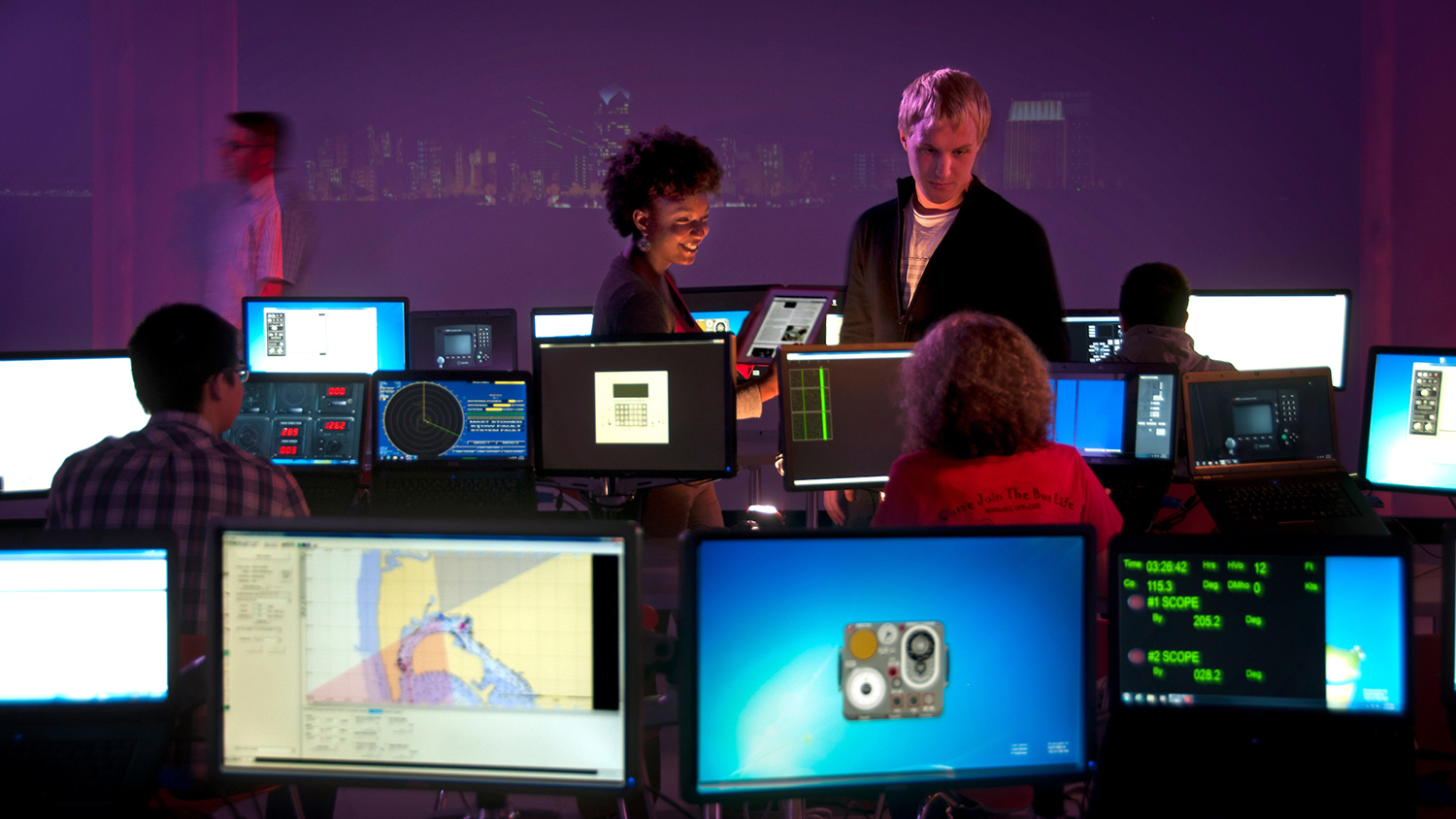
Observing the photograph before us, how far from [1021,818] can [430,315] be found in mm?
3391

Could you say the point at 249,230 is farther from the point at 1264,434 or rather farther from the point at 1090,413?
the point at 1264,434

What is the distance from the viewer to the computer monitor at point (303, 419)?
104 inches

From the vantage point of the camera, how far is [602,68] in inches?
203

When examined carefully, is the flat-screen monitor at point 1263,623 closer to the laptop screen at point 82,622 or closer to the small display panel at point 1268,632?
the small display panel at point 1268,632

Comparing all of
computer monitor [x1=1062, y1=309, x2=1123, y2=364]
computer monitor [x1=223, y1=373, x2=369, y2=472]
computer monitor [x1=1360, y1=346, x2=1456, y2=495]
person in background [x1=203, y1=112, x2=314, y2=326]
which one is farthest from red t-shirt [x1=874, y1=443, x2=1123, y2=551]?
person in background [x1=203, y1=112, x2=314, y2=326]

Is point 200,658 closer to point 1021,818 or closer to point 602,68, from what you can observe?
point 1021,818

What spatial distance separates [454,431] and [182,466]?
0.91 m

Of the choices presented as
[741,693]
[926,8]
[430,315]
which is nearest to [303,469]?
[430,315]

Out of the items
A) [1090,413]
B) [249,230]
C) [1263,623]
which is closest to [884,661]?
[1263,623]

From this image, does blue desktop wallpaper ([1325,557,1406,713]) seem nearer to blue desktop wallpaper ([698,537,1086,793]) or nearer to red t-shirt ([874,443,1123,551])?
blue desktop wallpaper ([698,537,1086,793])

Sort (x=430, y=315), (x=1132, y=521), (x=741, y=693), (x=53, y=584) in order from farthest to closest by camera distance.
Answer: (x=430, y=315), (x=1132, y=521), (x=53, y=584), (x=741, y=693)

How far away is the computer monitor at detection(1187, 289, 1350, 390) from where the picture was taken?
4012 mm

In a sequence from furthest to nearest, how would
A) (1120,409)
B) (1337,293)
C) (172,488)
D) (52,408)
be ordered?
(1337,293) < (52,408) < (1120,409) < (172,488)

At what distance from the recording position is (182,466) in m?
1.60
